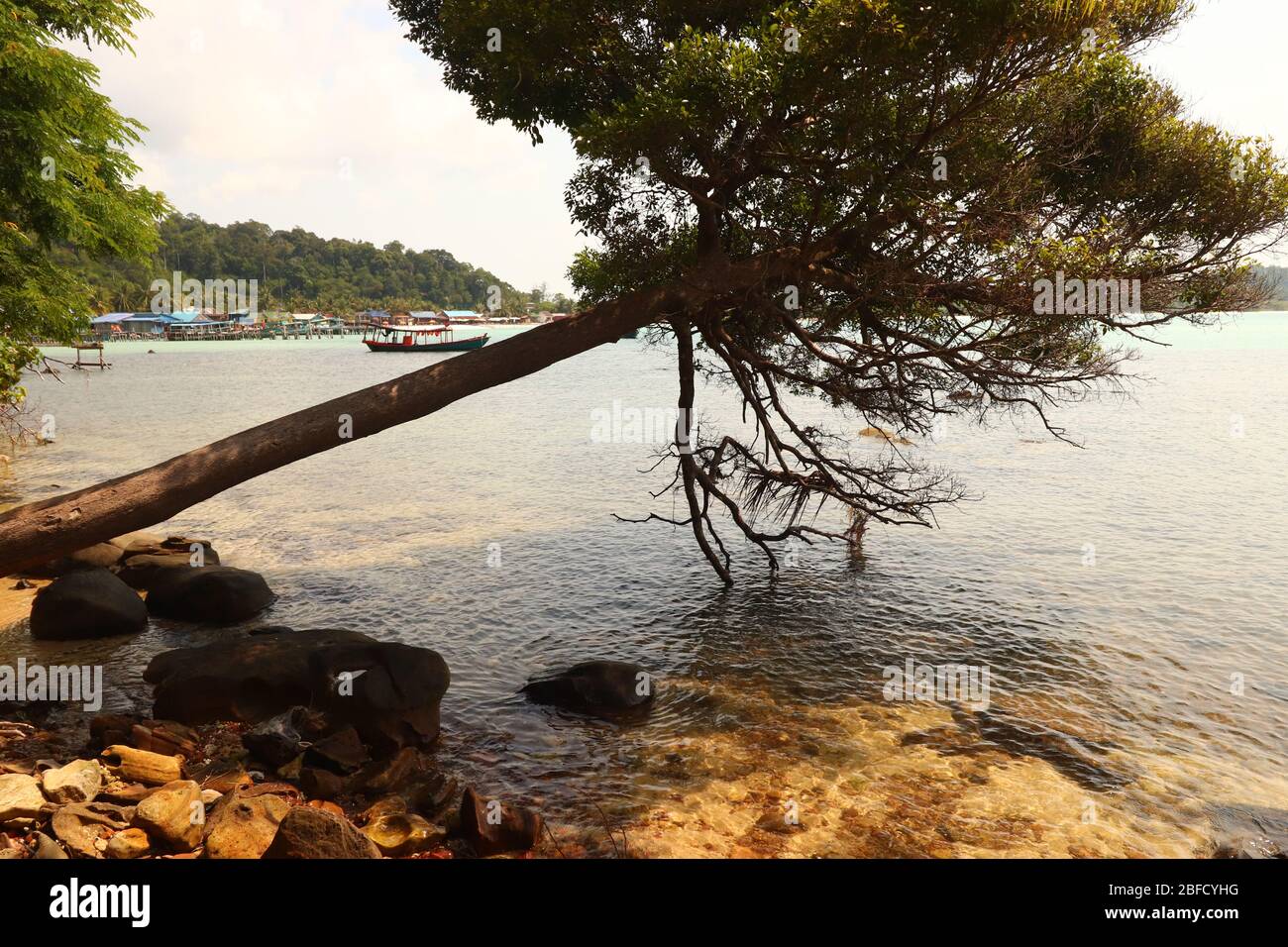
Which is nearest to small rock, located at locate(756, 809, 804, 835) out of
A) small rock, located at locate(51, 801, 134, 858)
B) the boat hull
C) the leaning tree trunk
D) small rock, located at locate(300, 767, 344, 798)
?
small rock, located at locate(300, 767, 344, 798)

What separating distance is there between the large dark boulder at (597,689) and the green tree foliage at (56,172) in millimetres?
11641

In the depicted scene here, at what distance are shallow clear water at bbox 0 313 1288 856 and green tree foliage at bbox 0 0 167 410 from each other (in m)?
6.13

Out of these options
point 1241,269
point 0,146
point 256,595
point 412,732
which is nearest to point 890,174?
point 1241,269

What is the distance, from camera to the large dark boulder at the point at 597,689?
10625 mm

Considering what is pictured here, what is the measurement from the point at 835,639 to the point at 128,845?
10.0 m

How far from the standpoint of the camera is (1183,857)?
7.83m

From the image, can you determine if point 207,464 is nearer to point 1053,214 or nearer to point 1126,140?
point 1053,214

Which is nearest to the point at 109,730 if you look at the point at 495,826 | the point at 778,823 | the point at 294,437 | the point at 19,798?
the point at 19,798

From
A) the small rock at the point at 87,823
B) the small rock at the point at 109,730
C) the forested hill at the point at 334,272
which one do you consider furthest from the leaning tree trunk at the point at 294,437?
the forested hill at the point at 334,272

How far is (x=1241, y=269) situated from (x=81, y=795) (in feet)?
51.0

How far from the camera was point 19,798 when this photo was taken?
271 inches

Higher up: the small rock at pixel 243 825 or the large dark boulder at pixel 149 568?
the large dark boulder at pixel 149 568

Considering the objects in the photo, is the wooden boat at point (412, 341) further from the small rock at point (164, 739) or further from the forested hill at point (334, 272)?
the small rock at point (164, 739)

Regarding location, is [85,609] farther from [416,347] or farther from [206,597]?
[416,347]
